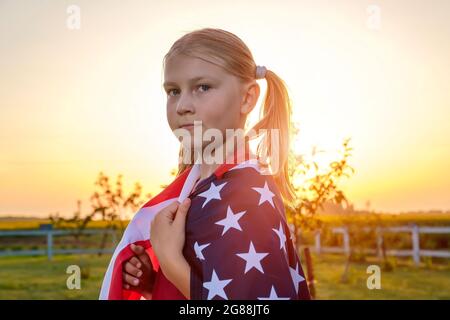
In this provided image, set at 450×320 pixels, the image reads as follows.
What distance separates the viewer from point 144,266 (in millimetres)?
2244

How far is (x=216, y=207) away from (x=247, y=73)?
2.09 feet

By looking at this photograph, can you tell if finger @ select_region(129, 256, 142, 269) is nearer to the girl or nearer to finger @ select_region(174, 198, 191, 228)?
the girl

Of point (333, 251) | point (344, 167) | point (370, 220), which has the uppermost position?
point (344, 167)

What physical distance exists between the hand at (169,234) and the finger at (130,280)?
198mm

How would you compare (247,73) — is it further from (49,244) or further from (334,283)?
(49,244)

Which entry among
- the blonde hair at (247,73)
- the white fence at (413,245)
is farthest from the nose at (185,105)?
the white fence at (413,245)

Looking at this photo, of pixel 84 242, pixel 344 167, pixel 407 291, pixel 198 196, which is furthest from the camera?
pixel 84 242

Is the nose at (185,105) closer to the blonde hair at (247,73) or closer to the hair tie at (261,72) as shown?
the blonde hair at (247,73)

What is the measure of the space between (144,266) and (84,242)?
21.3 meters

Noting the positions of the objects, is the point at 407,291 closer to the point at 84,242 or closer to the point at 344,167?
the point at 344,167

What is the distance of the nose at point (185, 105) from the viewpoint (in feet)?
7.23

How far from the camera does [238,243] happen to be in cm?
197

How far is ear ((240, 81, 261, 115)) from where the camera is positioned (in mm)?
2370
